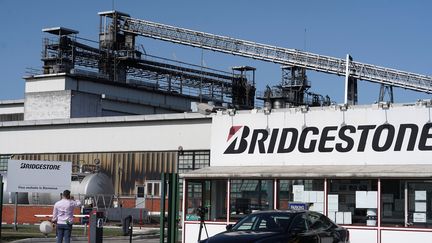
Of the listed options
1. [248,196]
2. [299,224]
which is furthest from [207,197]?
[299,224]

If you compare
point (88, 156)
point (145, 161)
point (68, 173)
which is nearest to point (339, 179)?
point (68, 173)

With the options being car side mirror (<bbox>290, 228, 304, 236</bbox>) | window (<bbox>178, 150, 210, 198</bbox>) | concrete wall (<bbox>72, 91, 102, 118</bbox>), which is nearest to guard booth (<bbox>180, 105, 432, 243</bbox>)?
car side mirror (<bbox>290, 228, 304, 236</bbox>)

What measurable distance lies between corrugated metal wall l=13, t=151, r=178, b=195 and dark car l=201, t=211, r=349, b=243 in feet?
87.8

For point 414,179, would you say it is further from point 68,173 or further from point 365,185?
point 68,173

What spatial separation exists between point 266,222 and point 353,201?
6.11m

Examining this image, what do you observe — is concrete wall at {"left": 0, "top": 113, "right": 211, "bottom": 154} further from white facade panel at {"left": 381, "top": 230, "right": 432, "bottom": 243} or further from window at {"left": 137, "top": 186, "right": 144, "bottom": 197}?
white facade panel at {"left": 381, "top": 230, "right": 432, "bottom": 243}

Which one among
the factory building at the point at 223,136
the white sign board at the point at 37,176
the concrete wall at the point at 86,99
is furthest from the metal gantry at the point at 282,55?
the white sign board at the point at 37,176

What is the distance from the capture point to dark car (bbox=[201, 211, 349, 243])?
16734 millimetres

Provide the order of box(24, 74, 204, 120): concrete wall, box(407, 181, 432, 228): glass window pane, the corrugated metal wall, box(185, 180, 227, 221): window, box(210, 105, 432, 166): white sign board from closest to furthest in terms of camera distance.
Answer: box(407, 181, 432, 228): glass window pane
box(210, 105, 432, 166): white sign board
box(185, 180, 227, 221): window
the corrugated metal wall
box(24, 74, 204, 120): concrete wall

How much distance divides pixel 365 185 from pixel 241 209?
4.35 metres

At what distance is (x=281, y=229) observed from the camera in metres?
17.3

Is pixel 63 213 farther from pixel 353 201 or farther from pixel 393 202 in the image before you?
pixel 393 202

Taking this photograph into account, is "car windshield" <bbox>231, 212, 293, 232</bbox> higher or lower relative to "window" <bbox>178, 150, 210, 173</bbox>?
lower

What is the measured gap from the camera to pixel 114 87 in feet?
227
